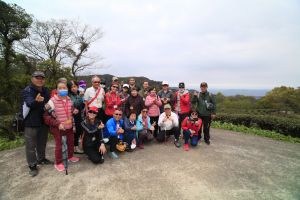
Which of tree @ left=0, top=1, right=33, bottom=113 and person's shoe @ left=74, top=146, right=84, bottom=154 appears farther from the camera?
tree @ left=0, top=1, right=33, bottom=113

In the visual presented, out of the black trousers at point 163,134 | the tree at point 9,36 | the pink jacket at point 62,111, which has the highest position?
the tree at point 9,36

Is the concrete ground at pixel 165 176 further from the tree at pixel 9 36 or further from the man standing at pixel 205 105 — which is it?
the tree at pixel 9 36

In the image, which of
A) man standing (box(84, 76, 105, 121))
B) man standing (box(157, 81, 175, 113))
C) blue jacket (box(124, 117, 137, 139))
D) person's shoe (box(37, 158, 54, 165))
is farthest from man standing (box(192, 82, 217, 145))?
person's shoe (box(37, 158, 54, 165))

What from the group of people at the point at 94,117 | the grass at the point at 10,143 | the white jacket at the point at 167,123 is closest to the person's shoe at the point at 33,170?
the group of people at the point at 94,117

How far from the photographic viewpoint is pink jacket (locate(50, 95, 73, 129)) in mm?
3141

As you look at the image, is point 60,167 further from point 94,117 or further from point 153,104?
point 153,104

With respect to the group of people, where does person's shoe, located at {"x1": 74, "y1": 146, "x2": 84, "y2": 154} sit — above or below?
below

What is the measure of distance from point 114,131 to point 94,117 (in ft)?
2.20

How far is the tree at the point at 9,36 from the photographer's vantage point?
38.4ft

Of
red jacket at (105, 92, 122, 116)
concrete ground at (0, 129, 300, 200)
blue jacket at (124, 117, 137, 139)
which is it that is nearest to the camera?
concrete ground at (0, 129, 300, 200)

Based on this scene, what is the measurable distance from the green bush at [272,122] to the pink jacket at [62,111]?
28.0ft

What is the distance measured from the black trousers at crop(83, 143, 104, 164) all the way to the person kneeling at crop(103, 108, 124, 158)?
33 centimetres

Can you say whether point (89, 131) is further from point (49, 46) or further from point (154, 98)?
point (49, 46)

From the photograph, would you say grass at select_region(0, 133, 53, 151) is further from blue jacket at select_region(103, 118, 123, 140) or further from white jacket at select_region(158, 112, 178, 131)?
white jacket at select_region(158, 112, 178, 131)
